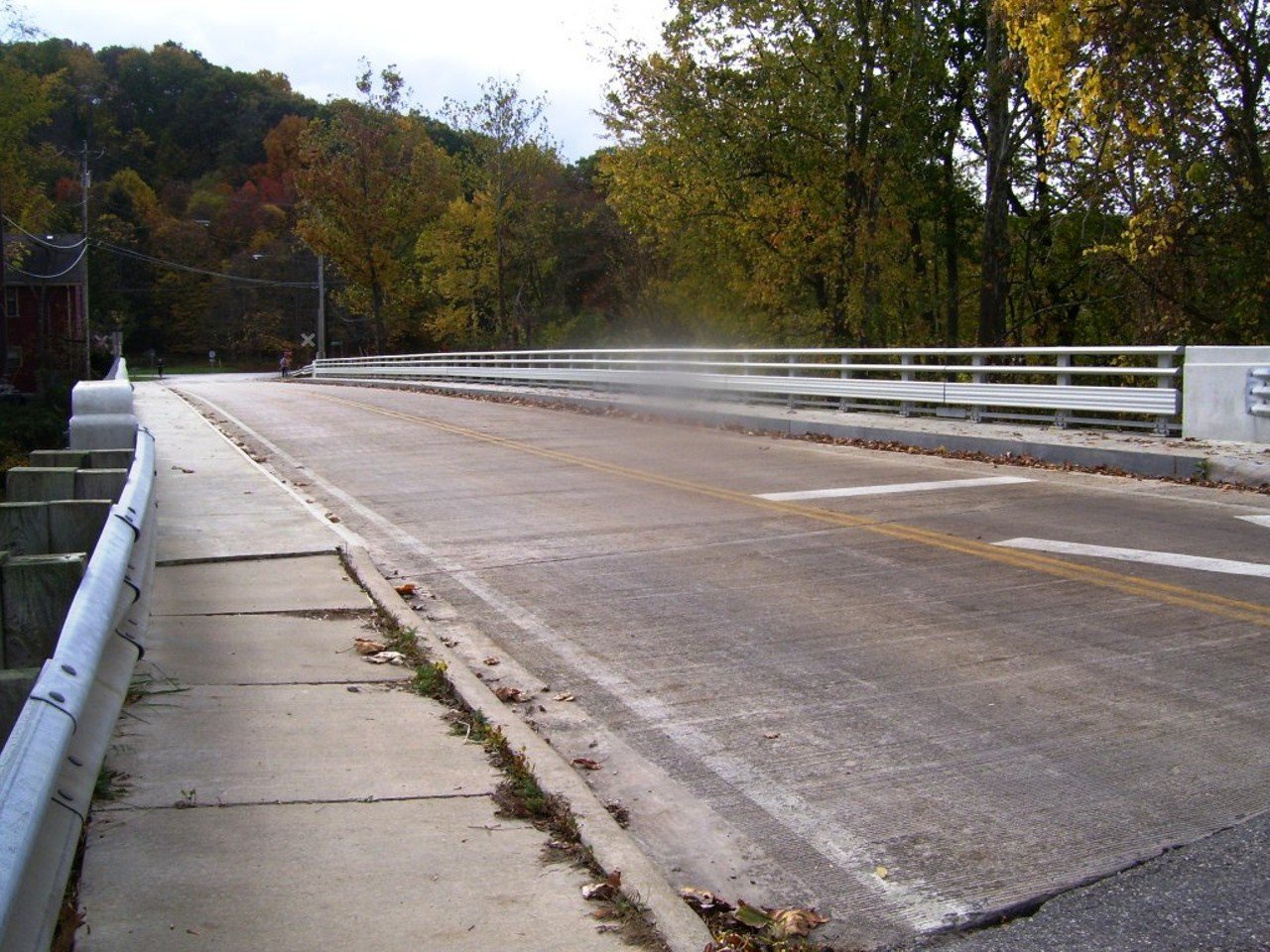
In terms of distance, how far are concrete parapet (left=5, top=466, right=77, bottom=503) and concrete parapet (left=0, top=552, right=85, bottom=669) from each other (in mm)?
2225

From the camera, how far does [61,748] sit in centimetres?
312

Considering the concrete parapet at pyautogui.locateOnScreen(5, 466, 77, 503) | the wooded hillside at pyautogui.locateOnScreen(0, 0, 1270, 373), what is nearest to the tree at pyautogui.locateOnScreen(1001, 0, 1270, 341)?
the wooded hillside at pyautogui.locateOnScreen(0, 0, 1270, 373)

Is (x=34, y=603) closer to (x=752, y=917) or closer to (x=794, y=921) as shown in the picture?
(x=752, y=917)

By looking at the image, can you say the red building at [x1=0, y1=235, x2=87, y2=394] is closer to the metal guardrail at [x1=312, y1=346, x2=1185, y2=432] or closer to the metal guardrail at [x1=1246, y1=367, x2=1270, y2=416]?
the metal guardrail at [x1=312, y1=346, x2=1185, y2=432]

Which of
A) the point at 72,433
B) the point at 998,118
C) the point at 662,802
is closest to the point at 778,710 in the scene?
the point at 662,802

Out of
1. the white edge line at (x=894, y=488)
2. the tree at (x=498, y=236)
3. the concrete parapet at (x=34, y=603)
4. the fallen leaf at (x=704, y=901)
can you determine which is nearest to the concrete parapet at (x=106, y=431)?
the white edge line at (x=894, y=488)

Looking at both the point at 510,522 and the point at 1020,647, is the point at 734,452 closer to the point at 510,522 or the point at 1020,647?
the point at 510,522

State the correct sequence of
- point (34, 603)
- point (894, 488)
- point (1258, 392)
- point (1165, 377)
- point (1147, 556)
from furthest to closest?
point (1165, 377)
point (1258, 392)
point (894, 488)
point (1147, 556)
point (34, 603)

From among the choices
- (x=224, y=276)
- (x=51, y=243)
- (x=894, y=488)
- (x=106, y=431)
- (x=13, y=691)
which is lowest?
(x=894, y=488)

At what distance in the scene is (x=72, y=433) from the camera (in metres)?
10.7

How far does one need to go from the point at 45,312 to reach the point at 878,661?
63268 mm

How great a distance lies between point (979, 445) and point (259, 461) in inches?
373

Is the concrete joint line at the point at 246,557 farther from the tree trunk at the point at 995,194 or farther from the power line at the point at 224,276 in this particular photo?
the power line at the point at 224,276

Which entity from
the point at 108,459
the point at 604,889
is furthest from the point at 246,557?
the point at 604,889
